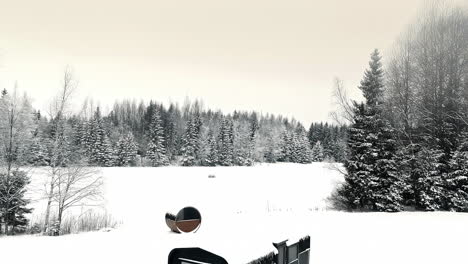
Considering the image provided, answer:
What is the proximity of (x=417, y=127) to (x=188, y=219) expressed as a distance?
650 inches

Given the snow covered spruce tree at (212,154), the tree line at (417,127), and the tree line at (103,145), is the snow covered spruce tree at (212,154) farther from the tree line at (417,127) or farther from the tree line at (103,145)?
the tree line at (417,127)

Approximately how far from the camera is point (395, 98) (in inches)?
733

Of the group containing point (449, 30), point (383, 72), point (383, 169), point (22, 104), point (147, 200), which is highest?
point (449, 30)

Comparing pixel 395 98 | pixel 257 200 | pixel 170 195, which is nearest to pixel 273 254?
pixel 395 98

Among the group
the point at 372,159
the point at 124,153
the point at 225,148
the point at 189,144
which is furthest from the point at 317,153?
the point at 372,159

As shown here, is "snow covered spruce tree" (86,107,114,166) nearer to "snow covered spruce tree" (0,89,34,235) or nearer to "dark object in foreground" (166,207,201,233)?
"snow covered spruce tree" (0,89,34,235)

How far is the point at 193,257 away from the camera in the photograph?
248 centimetres

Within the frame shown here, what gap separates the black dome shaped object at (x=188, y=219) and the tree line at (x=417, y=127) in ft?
46.2

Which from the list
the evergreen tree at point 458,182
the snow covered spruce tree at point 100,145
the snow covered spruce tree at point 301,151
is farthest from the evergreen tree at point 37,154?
the snow covered spruce tree at point 301,151

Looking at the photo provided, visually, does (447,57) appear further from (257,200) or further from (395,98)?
(257,200)

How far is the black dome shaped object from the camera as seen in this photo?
5328mm

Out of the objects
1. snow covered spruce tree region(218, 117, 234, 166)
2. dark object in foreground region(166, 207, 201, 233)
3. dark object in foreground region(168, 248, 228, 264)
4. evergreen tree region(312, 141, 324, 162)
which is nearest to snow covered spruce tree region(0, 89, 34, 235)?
dark object in foreground region(166, 207, 201, 233)

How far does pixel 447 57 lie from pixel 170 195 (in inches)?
969

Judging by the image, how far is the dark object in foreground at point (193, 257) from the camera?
2.38 metres
